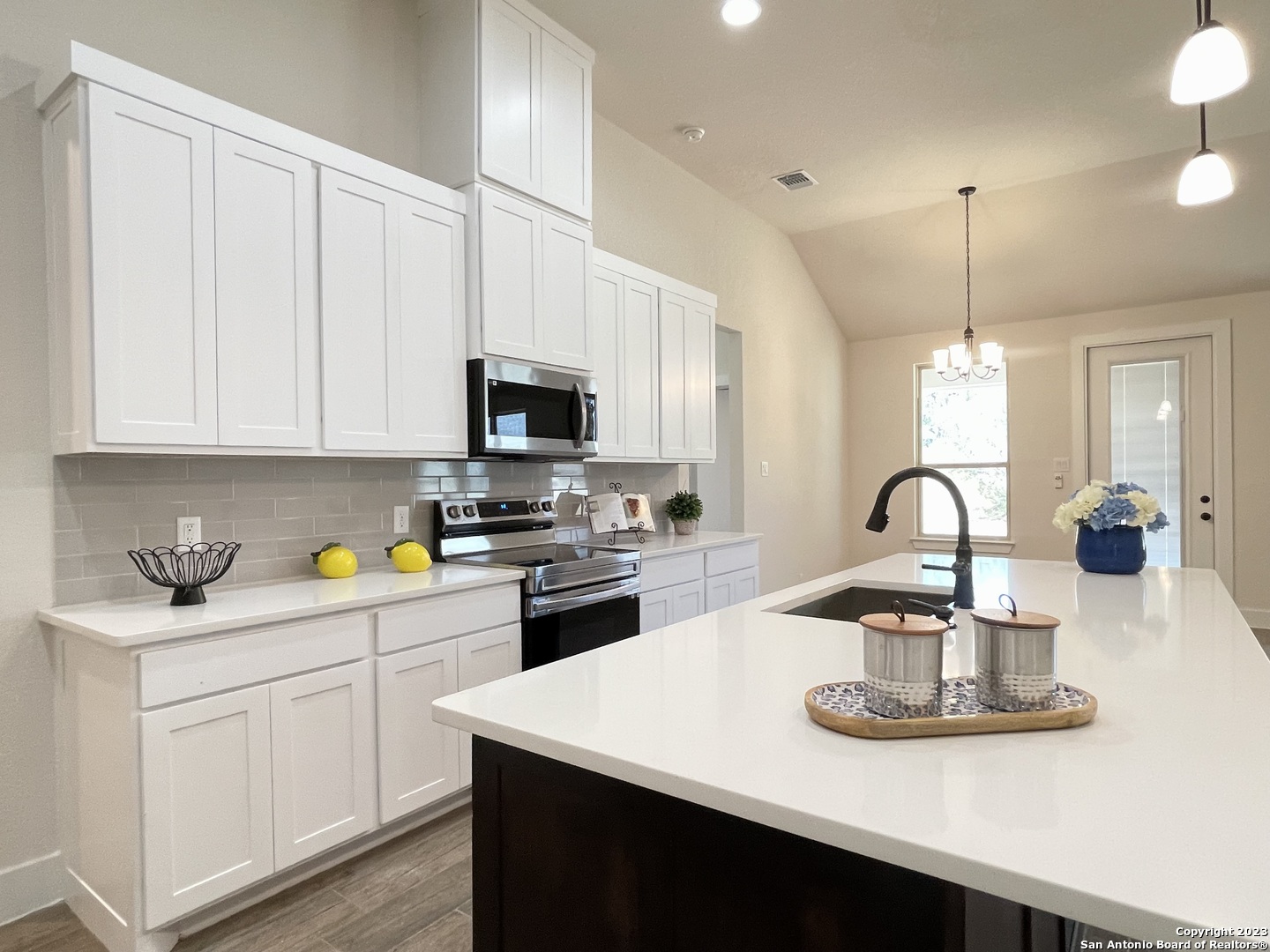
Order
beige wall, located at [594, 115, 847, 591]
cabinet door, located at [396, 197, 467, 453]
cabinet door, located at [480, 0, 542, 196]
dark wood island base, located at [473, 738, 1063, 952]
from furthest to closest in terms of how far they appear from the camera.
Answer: beige wall, located at [594, 115, 847, 591]
cabinet door, located at [480, 0, 542, 196]
cabinet door, located at [396, 197, 467, 453]
dark wood island base, located at [473, 738, 1063, 952]

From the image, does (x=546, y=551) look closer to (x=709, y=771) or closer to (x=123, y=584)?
(x=123, y=584)

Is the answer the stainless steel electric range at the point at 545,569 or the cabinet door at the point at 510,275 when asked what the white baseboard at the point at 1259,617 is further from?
the cabinet door at the point at 510,275

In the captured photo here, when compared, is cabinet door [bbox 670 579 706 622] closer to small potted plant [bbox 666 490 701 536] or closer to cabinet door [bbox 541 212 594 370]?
small potted plant [bbox 666 490 701 536]

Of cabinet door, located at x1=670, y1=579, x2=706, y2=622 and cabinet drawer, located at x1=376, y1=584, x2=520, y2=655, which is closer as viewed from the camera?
cabinet drawer, located at x1=376, y1=584, x2=520, y2=655

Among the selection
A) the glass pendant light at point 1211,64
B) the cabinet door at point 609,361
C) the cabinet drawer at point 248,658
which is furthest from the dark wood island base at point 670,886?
the cabinet door at point 609,361

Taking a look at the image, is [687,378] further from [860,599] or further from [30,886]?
[30,886]

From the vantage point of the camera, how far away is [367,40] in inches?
112

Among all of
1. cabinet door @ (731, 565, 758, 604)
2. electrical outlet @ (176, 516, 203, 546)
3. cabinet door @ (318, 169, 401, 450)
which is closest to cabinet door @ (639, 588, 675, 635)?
cabinet door @ (731, 565, 758, 604)

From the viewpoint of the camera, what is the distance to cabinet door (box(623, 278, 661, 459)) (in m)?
3.78

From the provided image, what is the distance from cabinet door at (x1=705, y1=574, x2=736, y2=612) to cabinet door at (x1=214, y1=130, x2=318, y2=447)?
7.37ft

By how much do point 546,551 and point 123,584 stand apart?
160cm

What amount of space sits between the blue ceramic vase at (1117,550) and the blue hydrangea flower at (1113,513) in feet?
0.13

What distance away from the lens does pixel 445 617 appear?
2424mm

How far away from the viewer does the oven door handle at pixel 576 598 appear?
107 inches
